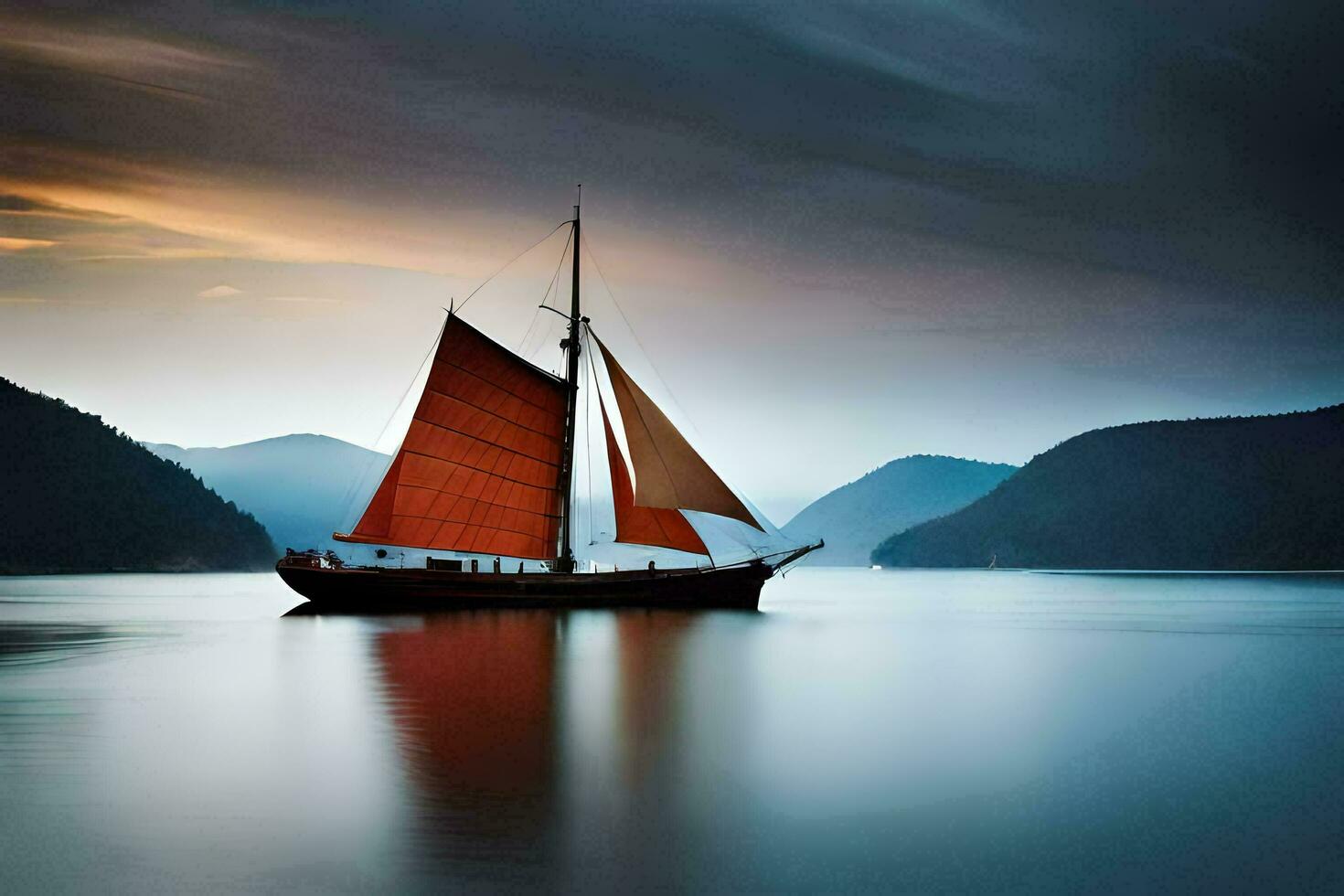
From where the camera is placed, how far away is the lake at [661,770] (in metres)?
11.8

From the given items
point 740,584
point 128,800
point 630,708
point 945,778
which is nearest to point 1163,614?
point 740,584

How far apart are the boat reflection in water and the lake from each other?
8 centimetres

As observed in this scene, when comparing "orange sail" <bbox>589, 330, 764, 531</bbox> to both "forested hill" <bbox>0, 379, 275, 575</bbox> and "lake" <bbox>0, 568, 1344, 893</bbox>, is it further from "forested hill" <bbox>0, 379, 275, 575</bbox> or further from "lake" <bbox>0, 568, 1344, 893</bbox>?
"forested hill" <bbox>0, 379, 275, 575</bbox>

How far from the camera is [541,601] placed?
6222 cm

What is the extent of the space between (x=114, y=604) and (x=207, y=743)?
6756cm

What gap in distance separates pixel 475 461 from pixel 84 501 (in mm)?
141982

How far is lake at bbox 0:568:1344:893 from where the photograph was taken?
38.9 feet

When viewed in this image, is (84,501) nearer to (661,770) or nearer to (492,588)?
(492,588)

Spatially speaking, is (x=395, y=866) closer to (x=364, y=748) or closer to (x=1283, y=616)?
(x=364, y=748)

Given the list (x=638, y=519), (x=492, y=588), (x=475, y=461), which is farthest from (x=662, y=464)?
(x=492, y=588)

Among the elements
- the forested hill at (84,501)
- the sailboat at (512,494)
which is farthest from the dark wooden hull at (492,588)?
the forested hill at (84,501)

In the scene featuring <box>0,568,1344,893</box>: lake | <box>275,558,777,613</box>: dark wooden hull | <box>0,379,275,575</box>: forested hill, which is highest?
<box>0,379,275,575</box>: forested hill

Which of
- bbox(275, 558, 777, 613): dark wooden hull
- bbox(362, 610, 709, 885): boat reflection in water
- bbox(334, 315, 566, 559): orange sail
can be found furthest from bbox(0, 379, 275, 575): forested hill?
bbox(362, 610, 709, 885): boat reflection in water

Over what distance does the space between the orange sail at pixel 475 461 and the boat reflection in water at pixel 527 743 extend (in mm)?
13421
